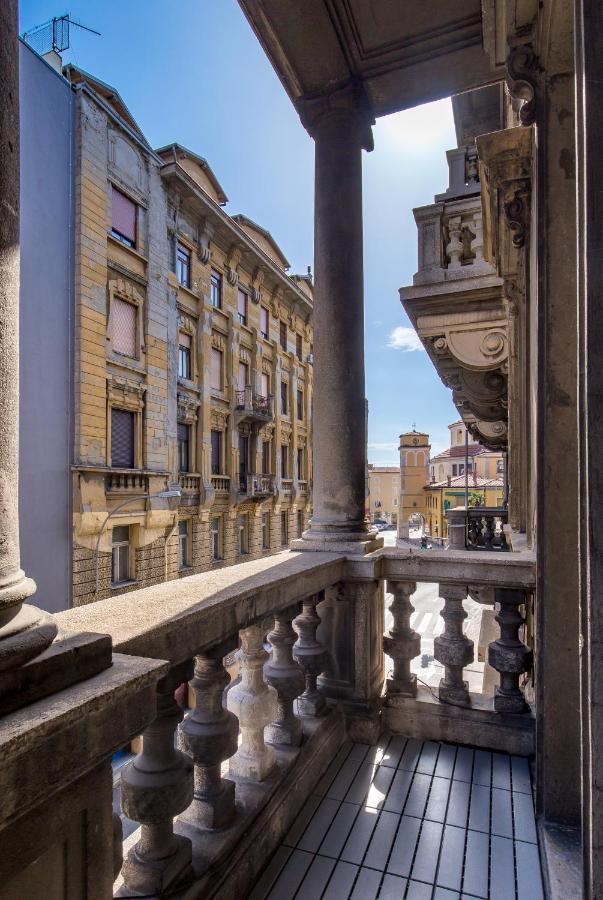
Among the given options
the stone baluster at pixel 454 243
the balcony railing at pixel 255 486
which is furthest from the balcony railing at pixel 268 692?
the balcony railing at pixel 255 486

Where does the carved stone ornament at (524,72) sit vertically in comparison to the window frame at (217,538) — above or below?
above

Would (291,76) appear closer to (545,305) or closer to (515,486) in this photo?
(545,305)

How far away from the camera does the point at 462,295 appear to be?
5.24m

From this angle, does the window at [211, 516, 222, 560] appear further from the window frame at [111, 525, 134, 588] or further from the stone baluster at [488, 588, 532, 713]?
the stone baluster at [488, 588, 532, 713]

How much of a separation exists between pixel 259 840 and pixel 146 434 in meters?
12.6

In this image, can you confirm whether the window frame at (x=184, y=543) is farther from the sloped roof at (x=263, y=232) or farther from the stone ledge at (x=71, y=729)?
the stone ledge at (x=71, y=729)

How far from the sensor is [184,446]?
52.4 ft

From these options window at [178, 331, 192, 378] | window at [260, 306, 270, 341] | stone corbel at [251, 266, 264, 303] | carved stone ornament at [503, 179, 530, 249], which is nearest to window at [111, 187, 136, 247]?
window at [178, 331, 192, 378]

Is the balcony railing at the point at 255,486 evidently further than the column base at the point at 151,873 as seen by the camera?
Yes

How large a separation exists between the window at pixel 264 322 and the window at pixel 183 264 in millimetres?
4761

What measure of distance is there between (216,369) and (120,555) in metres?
7.44

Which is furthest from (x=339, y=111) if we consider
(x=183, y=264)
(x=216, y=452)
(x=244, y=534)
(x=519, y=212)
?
(x=244, y=534)

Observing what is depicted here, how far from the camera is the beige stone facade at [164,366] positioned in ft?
39.0

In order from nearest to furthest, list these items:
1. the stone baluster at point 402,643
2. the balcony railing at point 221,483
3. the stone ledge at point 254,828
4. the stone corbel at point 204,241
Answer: the stone ledge at point 254,828 → the stone baluster at point 402,643 → the stone corbel at point 204,241 → the balcony railing at point 221,483
